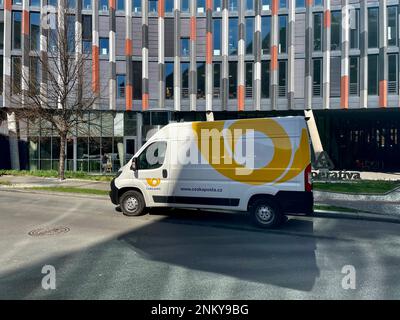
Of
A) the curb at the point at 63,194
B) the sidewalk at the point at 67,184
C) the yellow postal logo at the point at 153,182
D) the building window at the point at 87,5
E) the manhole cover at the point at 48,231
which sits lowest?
the manhole cover at the point at 48,231

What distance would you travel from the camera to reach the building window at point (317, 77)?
24078 millimetres

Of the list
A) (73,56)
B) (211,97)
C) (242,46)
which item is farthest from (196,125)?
(242,46)

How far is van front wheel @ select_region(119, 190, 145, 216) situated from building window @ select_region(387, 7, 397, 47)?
77.7 feet

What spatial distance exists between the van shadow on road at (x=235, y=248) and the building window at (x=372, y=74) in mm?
19372

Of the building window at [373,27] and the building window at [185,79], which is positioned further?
the building window at [185,79]

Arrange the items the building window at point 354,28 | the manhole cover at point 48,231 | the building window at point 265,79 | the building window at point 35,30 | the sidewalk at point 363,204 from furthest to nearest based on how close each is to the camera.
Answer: the building window at point 265,79 < the building window at point 35,30 < the building window at point 354,28 < the sidewalk at point 363,204 < the manhole cover at point 48,231

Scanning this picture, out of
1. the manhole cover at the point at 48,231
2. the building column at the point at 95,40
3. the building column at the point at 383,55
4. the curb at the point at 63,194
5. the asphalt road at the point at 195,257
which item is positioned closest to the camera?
the asphalt road at the point at 195,257

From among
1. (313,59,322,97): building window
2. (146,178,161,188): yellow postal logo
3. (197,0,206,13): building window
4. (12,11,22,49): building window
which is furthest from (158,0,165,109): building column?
(146,178,161,188): yellow postal logo

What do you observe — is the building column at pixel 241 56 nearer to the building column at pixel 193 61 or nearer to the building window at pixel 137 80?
the building column at pixel 193 61

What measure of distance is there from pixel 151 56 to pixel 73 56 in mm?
8460

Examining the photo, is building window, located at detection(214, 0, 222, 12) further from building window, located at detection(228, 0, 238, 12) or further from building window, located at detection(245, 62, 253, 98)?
building window, located at detection(245, 62, 253, 98)

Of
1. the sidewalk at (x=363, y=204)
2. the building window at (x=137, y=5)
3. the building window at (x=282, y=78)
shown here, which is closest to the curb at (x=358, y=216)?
the sidewalk at (x=363, y=204)

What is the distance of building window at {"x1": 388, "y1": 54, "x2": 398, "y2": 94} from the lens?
907 inches

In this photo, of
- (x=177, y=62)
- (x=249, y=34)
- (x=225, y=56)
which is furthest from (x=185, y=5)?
(x=249, y=34)
